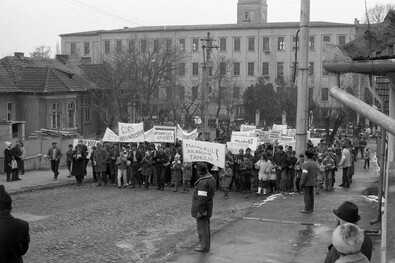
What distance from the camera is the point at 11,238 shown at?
694 cm

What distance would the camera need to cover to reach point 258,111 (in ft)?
220

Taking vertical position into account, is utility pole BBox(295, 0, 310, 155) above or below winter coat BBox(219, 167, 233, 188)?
above

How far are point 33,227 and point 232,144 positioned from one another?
11200 millimetres

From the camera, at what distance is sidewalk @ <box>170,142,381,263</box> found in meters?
11.4

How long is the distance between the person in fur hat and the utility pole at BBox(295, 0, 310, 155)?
14096mm

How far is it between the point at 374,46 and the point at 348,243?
3.42m

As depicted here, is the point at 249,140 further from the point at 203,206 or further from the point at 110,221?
the point at 203,206

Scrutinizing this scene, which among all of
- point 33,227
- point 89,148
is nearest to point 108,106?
point 89,148

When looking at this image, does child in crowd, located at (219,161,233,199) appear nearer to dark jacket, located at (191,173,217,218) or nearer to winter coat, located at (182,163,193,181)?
winter coat, located at (182,163,193,181)

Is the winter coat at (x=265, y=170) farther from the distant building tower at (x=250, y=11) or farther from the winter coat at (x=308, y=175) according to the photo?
the distant building tower at (x=250, y=11)

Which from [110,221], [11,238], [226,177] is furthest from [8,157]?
[11,238]

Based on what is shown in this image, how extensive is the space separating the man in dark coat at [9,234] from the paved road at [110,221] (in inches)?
182

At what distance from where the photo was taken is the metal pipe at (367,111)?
5.46m

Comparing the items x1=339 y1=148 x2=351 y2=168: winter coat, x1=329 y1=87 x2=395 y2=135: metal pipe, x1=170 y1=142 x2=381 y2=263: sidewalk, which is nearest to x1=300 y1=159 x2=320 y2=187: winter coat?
x1=170 y1=142 x2=381 y2=263: sidewalk
